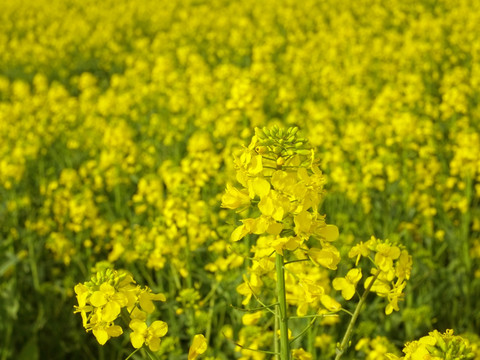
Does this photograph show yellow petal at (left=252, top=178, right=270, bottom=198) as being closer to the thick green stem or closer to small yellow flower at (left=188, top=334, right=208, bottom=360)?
the thick green stem

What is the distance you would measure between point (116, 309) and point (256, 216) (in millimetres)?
1575

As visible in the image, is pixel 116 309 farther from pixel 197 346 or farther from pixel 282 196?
pixel 282 196

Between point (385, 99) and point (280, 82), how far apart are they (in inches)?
75.2

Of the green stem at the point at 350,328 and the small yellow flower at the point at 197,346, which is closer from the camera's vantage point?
the small yellow flower at the point at 197,346

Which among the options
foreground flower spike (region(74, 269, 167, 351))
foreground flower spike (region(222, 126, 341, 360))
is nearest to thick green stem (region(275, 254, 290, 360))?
foreground flower spike (region(222, 126, 341, 360))

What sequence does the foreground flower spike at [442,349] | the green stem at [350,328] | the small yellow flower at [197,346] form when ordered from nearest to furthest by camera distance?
1. the foreground flower spike at [442,349]
2. the small yellow flower at [197,346]
3. the green stem at [350,328]

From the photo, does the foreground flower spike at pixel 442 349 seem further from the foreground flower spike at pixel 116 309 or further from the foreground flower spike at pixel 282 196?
the foreground flower spike at pixel 116 309

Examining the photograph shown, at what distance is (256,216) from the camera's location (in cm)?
276

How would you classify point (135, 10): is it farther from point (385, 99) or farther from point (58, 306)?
point (58, 306)

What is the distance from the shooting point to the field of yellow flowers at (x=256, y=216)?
51.7 inches

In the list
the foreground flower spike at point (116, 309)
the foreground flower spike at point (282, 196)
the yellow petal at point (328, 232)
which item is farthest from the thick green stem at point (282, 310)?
the foreground flower spike at point (116, 309)

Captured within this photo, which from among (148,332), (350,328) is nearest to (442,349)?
(350,328)

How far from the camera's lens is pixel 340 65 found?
24.6 ft

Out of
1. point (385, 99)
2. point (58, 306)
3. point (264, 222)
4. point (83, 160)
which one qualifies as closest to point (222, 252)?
point (58, 306)
